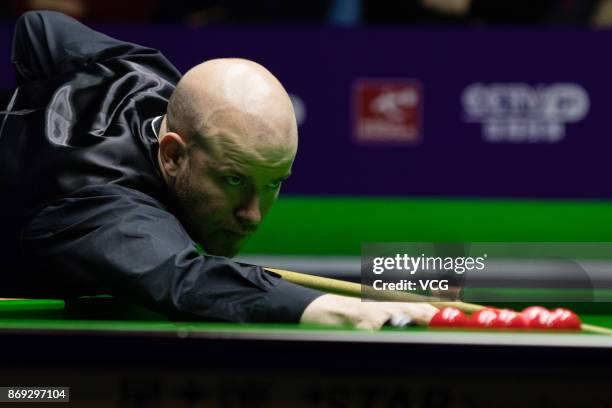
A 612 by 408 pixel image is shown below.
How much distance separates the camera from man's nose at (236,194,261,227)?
235 cm

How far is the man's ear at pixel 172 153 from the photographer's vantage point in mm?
2387

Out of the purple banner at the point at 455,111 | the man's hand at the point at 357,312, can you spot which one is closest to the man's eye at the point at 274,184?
the man's hand at the point at 357,312

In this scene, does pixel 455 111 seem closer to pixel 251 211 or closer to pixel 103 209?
pixel 251 211

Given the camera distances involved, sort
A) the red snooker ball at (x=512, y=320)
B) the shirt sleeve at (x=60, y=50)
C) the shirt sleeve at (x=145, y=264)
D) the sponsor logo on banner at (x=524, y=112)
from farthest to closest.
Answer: the sponsor logo on banner at (x=524, y=112) → the shirt sleeve at (x=60, y=50) → the shirt sleeve at (x=145, y=264) → the red snooker ball at (x=512, y=320)

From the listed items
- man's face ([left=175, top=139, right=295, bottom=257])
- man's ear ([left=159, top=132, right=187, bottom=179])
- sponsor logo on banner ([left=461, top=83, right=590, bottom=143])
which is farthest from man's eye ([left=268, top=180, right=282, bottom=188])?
sponsor logo on banner ([left=461, top=83, right=590, bottom=143])

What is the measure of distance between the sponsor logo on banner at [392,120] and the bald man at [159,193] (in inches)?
126

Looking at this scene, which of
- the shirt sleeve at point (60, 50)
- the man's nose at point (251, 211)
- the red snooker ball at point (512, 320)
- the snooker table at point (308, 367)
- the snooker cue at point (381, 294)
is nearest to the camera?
the snooker table at point (308, 367)

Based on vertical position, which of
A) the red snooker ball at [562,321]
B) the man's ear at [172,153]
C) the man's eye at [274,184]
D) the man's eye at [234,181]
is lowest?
the red snooker ball at [562,321]

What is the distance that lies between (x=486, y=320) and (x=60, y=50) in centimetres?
163

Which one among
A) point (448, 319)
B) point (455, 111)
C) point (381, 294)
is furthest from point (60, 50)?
point (455, 111)

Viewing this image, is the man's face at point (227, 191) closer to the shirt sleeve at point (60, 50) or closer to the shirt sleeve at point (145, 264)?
the shirt sleeve at point (145, 264)

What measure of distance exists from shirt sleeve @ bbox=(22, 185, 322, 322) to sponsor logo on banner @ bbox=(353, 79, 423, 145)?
12.0 ft

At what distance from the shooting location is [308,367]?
179cm

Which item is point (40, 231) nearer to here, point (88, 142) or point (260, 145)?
point (88, 142)
